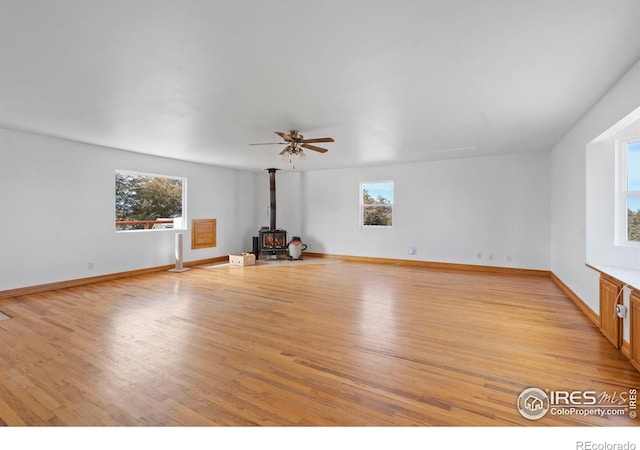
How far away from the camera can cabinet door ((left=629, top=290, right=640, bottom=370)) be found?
7.65 ft

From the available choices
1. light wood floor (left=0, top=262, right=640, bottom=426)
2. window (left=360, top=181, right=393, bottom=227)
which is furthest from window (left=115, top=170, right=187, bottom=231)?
window (left=360, top=181, right=393, bottom=227)

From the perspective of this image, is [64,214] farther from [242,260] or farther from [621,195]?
[621,195]

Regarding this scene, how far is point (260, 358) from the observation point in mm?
2568

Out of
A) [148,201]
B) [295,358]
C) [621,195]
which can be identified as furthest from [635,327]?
[148,201]

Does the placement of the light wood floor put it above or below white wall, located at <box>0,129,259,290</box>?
below

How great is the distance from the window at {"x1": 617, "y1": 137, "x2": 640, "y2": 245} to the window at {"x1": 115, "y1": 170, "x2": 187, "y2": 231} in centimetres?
744

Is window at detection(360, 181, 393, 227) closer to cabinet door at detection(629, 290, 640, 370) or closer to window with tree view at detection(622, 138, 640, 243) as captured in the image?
window with tree view at detection(622, 138, 640, 243)

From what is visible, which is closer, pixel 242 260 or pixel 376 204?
pixel 242 260

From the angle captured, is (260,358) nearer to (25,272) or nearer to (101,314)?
(101,314)

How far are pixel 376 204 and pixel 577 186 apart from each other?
14.4 ft

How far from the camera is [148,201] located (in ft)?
21.5

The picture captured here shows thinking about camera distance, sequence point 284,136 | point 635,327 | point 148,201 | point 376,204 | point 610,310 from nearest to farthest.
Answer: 1. point 635,327
2. point 610,310
3. point 284,136
4. point 148,201
5. point 376,204

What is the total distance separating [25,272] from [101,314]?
6.77 ft

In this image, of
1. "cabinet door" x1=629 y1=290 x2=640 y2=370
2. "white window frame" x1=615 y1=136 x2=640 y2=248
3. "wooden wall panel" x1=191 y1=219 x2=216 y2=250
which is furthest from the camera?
"wooden wall panel" x1=191 y1=219 x2=216 y2=250
